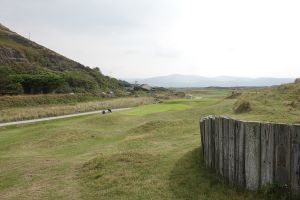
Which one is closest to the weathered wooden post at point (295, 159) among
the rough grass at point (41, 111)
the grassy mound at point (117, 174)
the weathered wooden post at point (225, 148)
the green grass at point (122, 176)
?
the green grass at point (122, 176)

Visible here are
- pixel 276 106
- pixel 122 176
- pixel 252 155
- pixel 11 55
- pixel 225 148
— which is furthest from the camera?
pixel 11 55

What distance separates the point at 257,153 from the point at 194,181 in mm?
2607

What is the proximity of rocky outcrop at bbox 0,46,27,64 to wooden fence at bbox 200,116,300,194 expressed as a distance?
96415 mm

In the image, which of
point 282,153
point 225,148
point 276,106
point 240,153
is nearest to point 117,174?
point 225,148

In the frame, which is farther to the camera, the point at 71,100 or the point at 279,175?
the point at 71,100

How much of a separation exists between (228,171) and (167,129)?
51.6 ft

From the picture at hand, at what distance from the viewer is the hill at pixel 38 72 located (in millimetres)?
82062

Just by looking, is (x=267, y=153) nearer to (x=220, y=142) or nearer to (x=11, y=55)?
(x=220, y=142)

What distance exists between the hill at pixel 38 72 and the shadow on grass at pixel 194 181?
2630 inches

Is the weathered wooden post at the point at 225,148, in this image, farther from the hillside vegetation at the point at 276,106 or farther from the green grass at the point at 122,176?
the hillside vegetation at the point at 276,106

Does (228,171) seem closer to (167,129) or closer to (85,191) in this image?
(85,191)

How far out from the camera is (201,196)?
10.8 m

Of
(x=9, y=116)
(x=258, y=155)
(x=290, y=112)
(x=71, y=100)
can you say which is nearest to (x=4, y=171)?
(x=258, y=155)

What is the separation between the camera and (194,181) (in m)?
12.0
